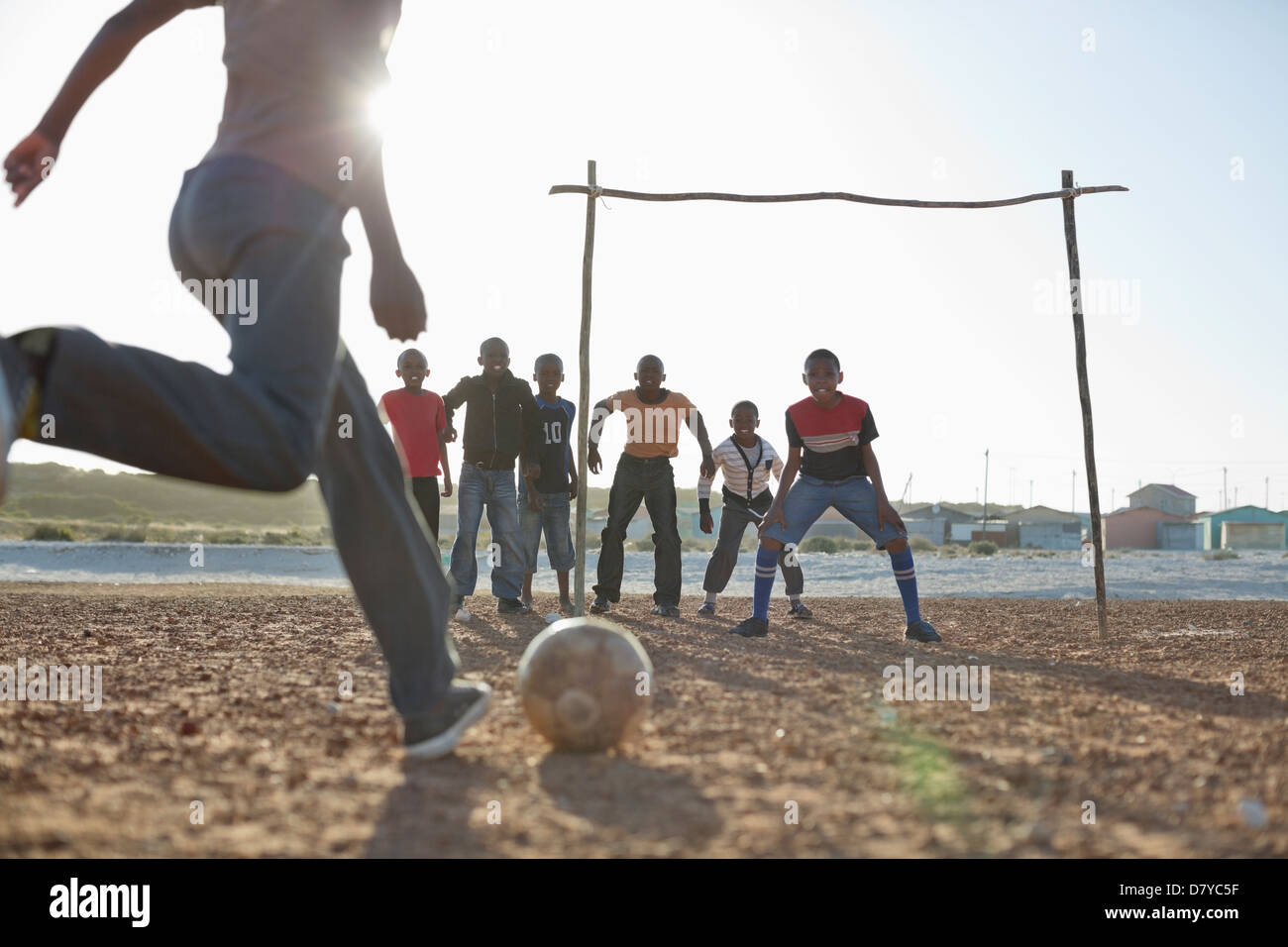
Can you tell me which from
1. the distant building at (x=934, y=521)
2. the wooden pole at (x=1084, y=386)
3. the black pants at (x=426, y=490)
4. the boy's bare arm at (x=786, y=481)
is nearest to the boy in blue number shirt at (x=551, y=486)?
the black pants at (x=426, y=490)

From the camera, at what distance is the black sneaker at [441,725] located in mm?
3125

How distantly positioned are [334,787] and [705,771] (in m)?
1.11

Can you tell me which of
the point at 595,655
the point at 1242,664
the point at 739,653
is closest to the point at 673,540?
the point at 739,653

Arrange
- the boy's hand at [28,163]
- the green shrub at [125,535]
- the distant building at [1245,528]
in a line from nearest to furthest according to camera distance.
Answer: the boy's hand at [28,163] < the green shrub at [125,535] < the distant building at [1245,528]

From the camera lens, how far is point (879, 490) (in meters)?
7.74

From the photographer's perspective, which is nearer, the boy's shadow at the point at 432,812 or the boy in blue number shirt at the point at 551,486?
the boy's shadow at the point at 432,812

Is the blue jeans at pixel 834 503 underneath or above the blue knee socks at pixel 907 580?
above

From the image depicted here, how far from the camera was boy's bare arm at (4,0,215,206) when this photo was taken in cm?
278

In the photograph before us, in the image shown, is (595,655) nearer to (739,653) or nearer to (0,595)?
(739,653)

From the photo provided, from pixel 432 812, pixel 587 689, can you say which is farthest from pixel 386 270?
pixel 432 812

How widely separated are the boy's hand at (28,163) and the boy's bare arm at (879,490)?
19.7ft

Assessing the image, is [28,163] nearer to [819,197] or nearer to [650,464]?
[819,197]

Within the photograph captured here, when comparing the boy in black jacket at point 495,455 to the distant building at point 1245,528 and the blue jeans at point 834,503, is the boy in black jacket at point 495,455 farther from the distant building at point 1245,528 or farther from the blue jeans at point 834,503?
the distant building at point 1245,528
